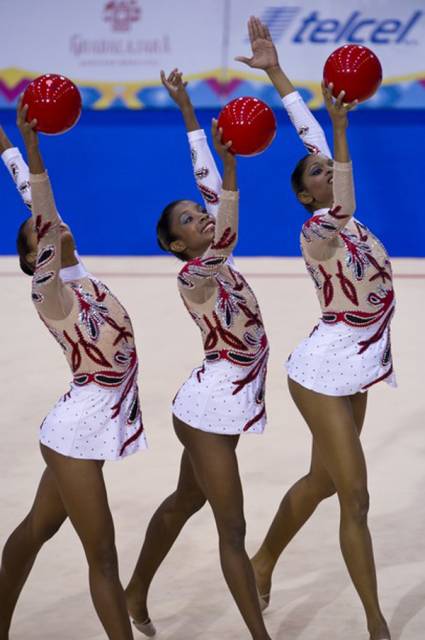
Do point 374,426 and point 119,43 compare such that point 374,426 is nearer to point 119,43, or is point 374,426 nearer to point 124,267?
point 124,267

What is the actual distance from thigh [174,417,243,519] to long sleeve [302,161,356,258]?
0.75 m

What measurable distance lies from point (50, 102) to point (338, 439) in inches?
59.5

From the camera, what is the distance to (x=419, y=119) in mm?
10906

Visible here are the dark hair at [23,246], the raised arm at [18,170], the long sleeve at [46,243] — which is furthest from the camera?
the raised arm at [18,170]

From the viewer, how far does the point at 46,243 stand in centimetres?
373

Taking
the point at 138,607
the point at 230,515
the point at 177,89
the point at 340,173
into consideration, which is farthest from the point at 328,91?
the point at 138,607

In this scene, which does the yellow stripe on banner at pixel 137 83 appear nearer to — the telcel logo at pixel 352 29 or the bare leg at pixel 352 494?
the telcel logo at pixel 352 29

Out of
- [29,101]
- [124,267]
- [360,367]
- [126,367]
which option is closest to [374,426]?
[360,367]

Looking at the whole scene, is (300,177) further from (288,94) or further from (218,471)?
(218,471)

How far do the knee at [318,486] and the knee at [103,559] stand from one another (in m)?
0.98

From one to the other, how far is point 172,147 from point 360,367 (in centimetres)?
717

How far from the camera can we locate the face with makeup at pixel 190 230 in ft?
13.7

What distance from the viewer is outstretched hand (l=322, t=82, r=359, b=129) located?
13.0ft

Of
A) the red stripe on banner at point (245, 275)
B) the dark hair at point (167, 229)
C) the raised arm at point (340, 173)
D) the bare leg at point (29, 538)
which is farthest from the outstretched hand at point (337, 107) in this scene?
the red stripe on banner at point (245, 275)
